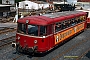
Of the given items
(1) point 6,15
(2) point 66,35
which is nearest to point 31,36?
(2) point 66,35

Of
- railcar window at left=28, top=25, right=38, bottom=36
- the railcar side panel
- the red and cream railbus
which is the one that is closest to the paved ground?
the red and cream railbus

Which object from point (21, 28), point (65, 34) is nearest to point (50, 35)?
point (21, 28)

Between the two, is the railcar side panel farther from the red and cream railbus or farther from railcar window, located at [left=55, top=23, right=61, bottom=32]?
railcar window, located at [left=55, top=23, right=61, bottom=32]

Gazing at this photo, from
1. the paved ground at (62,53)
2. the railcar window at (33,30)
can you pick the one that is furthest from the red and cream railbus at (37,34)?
the paved ground at (62,53)

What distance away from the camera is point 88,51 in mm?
14250

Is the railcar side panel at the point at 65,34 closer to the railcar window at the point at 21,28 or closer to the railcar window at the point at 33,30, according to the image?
the railcar window at the point at 33,30

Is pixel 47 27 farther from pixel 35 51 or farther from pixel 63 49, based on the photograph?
pixel 63 49

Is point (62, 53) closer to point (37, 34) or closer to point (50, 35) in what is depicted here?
point (50, 35)

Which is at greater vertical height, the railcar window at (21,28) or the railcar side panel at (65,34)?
the railcar window at (21,28)

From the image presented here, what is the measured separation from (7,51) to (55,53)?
343 centimetres

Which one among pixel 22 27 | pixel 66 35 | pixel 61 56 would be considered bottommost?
pixel 61 56

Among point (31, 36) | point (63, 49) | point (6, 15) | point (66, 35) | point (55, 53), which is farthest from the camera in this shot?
point (6, 15)

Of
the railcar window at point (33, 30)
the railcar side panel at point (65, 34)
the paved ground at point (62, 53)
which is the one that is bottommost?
the paved ground at point (62, 53)

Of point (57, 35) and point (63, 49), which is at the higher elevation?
point (57, 35)
